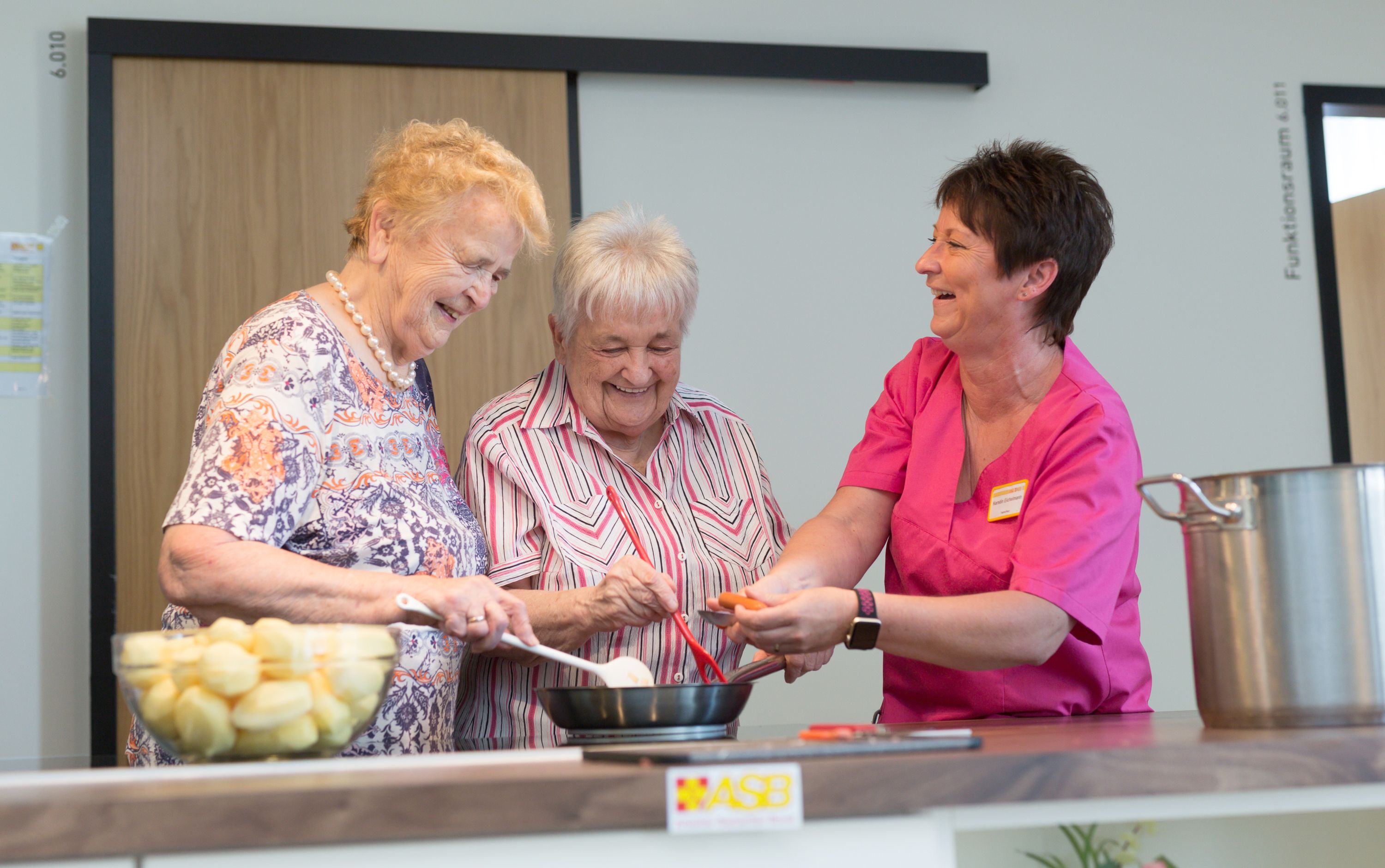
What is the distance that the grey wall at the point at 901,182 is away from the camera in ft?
10.4

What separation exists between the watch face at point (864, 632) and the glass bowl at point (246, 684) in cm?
66

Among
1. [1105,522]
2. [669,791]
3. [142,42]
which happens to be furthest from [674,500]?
[142,42]

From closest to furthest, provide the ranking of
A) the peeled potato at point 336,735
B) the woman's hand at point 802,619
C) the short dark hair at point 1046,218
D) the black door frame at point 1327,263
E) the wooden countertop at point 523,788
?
1. the wooden countertop at point 523,788
2. the peeled potato at point 336,735
3. the woman's hand at point 802,619
4. the short dark hair at point 1046,218
5. the black door frame at point 1327,263

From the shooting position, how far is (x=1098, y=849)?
1038mm

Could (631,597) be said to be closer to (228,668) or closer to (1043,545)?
(1043,545)

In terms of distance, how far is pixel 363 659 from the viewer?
1.13 meters

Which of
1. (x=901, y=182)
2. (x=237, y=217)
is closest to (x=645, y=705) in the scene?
(x=237, y=217)

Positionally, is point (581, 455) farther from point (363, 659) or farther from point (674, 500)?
point (363, 659)

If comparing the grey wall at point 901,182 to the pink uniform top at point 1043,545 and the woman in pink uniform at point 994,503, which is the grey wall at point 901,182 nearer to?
the woman in pink uniform at point 994,503

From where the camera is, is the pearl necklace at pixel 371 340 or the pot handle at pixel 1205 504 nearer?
the pot handle at pixel 1205 504

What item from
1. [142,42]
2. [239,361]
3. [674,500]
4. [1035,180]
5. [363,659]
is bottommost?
[363,659]

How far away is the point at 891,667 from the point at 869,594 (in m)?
0.35

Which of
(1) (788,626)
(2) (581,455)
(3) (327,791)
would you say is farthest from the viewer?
(2) (581,455)

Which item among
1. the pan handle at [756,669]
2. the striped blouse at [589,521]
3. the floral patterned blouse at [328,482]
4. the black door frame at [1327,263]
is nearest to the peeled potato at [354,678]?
the floral patterned blouse at [328,482]
